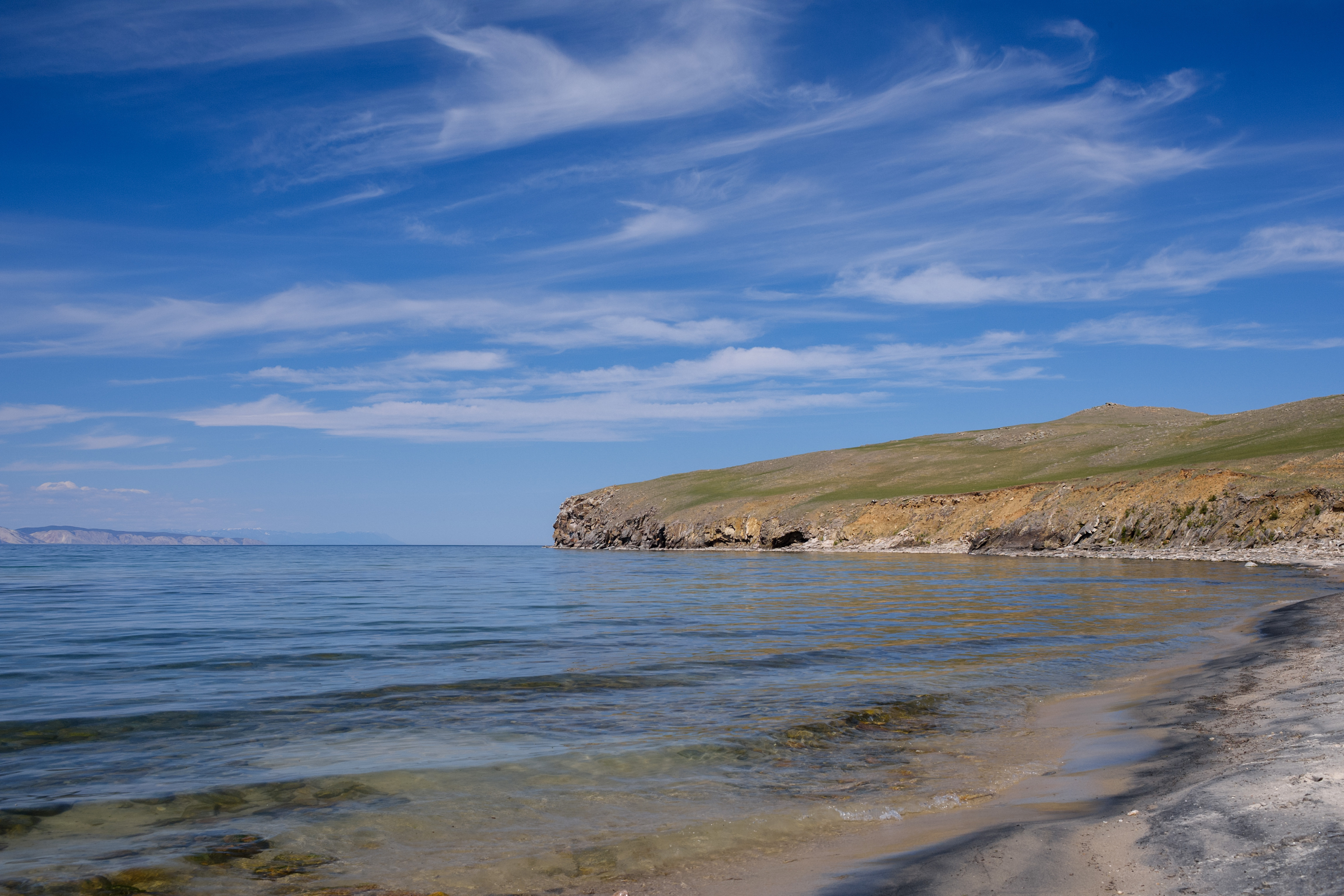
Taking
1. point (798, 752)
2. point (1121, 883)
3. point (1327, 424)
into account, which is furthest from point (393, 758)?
point (1327, 424)

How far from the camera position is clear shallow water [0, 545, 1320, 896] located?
6.91 metres

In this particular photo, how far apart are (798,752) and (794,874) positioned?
3.79m

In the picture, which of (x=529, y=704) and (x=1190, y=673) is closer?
(x=529, y=704)

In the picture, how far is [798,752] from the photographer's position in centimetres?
977

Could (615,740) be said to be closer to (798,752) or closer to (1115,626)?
(798,752)

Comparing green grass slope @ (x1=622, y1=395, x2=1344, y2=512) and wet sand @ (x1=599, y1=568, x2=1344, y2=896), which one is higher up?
green grass slope @ (x1=622, y1=395, x2=1344, y2=512)

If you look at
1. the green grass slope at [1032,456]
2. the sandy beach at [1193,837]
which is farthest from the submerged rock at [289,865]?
the green grass slope at [1032,456]

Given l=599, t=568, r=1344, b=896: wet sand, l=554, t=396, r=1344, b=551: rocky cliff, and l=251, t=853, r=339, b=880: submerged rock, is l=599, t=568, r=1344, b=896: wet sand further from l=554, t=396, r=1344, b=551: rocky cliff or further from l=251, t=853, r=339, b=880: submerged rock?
l=554, t=396, r=1344, b=551: rocky cliff

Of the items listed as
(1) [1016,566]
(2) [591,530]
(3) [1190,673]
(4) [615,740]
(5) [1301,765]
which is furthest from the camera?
(2) [591,530]

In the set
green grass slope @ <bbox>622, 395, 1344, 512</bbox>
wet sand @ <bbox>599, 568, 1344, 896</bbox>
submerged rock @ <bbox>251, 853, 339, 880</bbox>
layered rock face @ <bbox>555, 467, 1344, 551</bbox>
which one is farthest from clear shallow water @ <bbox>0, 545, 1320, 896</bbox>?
green grass slope @ <bbox>622, 395, 1344, 512</bbox>

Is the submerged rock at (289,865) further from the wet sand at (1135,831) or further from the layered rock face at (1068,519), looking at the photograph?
the layered rock face at (1068,519)

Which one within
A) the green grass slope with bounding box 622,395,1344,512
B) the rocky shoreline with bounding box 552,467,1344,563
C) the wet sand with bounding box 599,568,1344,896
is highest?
the green grass slope with bounding box 622,395,1344,512

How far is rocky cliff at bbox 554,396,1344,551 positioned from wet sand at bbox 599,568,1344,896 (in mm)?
42614

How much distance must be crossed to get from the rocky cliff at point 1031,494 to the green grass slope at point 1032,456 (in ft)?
1.24
